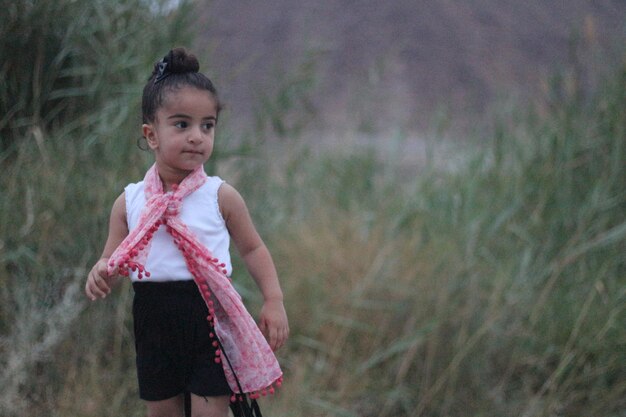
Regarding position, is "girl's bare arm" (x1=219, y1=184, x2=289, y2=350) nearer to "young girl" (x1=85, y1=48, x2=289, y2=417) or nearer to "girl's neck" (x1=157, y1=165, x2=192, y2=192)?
"young girl" (x1=85, y1=48, x2=289, y2=417)

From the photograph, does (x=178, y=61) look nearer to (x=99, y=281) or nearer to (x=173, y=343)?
(x=99, y=281)

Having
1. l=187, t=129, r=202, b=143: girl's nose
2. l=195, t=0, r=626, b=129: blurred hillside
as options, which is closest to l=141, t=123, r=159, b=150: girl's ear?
l=187, t=129, r=202, b=143: girl's nose

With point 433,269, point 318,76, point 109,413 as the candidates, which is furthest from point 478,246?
point 109,413

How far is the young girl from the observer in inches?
77.8

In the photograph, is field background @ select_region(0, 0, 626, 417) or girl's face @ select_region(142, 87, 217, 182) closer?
girl's face @ select_region(142, 87, 217, 182)

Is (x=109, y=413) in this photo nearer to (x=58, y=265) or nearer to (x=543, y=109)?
(x=58, y=265)

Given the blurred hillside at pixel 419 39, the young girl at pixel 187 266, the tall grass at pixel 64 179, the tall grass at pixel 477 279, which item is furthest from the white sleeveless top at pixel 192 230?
the blurred hillside at pixel 419 39

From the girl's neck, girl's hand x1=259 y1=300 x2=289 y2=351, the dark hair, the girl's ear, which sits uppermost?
the dark hair

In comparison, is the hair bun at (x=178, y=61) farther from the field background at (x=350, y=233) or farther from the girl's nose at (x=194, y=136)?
the field background at (x=350, y=233)

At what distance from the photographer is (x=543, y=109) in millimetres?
5090

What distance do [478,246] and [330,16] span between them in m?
9.81

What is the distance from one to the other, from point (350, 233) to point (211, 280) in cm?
234

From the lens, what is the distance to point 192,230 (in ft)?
6.59

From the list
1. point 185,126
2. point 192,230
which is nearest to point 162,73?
point 185,126
